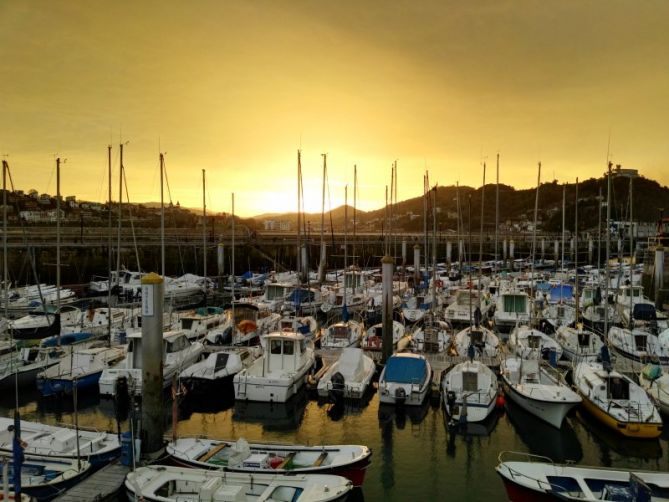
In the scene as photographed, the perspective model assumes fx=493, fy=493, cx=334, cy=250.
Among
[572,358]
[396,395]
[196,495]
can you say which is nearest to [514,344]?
[572,358]

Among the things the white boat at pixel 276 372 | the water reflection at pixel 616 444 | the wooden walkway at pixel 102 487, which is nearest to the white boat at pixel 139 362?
the white boat at pixel 276 372

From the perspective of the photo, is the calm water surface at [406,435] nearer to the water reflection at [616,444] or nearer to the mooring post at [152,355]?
the water reflection at [616,444]

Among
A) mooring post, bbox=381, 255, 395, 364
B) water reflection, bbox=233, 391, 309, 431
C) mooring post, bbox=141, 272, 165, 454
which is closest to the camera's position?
mooring post, bbox=141, 272, 165, 454

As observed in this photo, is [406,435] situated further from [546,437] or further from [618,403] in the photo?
[618,403]

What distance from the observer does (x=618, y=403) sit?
15531 millimetres

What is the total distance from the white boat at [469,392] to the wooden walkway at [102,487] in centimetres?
1006

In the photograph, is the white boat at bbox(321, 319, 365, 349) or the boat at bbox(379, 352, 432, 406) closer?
the boat at bbox(379, 352, 432, 406)

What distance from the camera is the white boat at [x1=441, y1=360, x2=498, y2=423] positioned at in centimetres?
1622

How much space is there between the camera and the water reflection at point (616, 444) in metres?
14.3

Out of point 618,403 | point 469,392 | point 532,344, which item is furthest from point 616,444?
point 532,344

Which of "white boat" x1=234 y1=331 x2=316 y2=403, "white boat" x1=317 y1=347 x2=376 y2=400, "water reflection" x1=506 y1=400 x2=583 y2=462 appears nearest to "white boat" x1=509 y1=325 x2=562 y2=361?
"water reflection" x1=506 y1=400 x2=583 y2=462

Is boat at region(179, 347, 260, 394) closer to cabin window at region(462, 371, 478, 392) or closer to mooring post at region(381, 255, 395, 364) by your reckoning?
mooring post at region(381, 255, 395, 364)

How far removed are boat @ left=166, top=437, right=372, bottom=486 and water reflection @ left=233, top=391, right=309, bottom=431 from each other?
4.41 metres

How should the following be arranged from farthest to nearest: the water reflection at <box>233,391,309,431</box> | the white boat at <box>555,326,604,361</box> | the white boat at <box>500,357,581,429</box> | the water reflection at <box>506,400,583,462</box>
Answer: the white boat at <box>555,326,604,361</box>
the water reflection at <box>233,391,309,431</box>
the white boat at <box>500,357,581,429</box>
the water reflection at <box>506,400,583,462</box>
